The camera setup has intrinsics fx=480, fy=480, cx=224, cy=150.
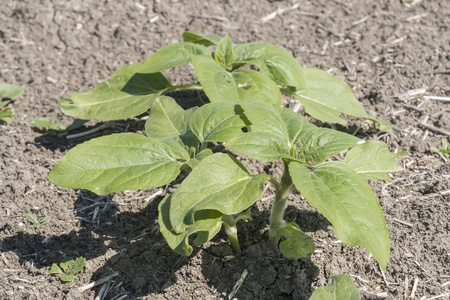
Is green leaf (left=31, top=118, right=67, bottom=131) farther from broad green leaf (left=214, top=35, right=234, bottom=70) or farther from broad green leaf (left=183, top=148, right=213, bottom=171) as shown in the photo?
broad green leaf (left=183, top=148, right=213, bottom=171)

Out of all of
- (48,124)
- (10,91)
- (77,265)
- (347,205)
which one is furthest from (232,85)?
(10,91)

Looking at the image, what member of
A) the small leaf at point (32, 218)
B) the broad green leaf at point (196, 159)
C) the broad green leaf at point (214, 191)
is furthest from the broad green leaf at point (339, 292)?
the small leaf at point (32, 218)

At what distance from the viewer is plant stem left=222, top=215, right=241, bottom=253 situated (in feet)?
8.93

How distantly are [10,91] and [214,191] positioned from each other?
289 cm

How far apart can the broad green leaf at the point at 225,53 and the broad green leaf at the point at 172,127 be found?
2.41 feet

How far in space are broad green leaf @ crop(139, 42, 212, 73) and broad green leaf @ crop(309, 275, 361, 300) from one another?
187 centimetres

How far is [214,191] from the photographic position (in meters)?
2.34

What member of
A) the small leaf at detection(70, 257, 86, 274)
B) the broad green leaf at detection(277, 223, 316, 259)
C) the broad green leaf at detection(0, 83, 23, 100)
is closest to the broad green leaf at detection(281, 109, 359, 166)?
the broad green leaf at detection(277, 223, 316, 259)

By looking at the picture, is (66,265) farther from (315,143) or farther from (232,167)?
(315,143)

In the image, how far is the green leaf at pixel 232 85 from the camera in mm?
3168

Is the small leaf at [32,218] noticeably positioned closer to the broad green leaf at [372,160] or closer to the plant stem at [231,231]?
the plant stem at [231,231]

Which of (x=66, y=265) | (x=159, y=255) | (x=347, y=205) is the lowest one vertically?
(x=159, y=255)

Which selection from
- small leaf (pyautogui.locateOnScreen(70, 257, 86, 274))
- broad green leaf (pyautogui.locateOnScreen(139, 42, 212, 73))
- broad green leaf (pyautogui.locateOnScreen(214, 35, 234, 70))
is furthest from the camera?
broad green leaf (pyautogui.locateOnScreen(214, 35, 234, 70))

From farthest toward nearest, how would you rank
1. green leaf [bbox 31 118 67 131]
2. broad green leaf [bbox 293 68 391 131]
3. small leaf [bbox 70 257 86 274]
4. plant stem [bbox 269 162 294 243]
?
green leaf [bbox 31 118 67 131]
broad green leaf [bbox 293 68 391 131]
small leaf [bbox 70 257 86 274]
plant stem [bbox 269 162 294 243]
